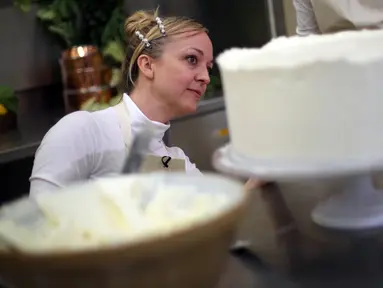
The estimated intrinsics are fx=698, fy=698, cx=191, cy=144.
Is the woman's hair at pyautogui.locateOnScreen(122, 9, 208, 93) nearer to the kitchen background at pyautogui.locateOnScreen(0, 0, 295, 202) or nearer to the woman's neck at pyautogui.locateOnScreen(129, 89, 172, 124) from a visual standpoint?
→ the woman's neck at pyautogui.locateOnScreen(129, 89, 172, 124)

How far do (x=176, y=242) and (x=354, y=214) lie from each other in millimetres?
449

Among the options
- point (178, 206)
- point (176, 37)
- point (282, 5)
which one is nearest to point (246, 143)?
point (178, 206)

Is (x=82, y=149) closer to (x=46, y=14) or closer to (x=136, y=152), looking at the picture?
(x=136, y=152)

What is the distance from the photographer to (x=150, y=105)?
1516mm

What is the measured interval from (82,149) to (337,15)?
915mm

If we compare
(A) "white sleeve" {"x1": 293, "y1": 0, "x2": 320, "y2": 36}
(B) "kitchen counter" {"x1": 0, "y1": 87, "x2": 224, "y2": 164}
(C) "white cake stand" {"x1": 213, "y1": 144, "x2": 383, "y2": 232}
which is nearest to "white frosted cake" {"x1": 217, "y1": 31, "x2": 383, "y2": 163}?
(C) "white cake stand" {"x1": 213, "y1": 144, "x2": 383, "y2": 232}

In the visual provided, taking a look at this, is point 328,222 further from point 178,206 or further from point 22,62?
point 22,62

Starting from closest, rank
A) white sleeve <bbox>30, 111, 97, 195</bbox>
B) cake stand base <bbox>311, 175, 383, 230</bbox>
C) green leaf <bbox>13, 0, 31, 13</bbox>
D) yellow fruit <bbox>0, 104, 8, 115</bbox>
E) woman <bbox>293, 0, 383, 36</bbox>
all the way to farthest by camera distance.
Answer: cake stand base <bbox>311, 175, 383, 230</bbox>
white sleeve <bbox>30, 111, 97, 195</bbox>
woman <bbox>293, 0, 383, 36</bbox>
yellow fruit <bbox>0, 104, 8, 115</bbox>
green leaf <bbox>13, 0, 31, 13</bbox>

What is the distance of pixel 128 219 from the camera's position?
765 mm

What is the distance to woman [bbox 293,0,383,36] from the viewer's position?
186 centimetres

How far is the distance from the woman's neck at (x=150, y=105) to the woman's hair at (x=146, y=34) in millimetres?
62

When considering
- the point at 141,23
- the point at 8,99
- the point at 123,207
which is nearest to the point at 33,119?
the point at 8,99

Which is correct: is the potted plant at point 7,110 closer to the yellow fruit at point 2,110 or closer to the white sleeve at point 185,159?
the yellow fruit at point 2,110

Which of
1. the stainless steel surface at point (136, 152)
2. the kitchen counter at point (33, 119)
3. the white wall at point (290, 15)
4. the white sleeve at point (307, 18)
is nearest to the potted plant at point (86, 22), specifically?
the kitchen counter at point (33, 119)
